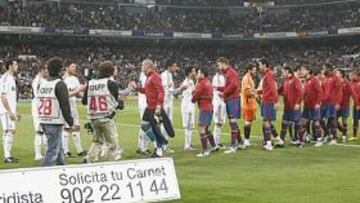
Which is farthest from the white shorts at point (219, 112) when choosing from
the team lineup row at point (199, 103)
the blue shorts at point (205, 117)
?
the blue shorts at point (205, 117)

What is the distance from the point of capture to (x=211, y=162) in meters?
15.1

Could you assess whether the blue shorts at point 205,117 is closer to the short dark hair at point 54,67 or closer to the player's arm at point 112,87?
the player's arm at point 112,87

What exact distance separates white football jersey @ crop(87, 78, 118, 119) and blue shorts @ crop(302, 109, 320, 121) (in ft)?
25.2

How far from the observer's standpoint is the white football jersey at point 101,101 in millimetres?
12789

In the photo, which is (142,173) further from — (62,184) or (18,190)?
(18,190)

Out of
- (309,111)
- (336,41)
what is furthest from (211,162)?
(336,41)

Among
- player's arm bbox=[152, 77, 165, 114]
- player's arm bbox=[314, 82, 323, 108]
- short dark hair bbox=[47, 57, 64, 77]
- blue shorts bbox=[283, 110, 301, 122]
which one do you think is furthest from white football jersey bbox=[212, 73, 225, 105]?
short dark hair bbox=[47, 57, 64, 77]

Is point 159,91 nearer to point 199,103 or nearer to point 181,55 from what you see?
point 199,103

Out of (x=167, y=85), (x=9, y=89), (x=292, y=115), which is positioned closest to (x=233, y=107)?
(x=167, y=85)

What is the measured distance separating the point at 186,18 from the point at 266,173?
66002 mm

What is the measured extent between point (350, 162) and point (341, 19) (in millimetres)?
60598

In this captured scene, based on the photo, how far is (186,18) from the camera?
78.3m

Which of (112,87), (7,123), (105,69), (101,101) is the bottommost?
(7,123)

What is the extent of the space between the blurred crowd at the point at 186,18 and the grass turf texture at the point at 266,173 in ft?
164
